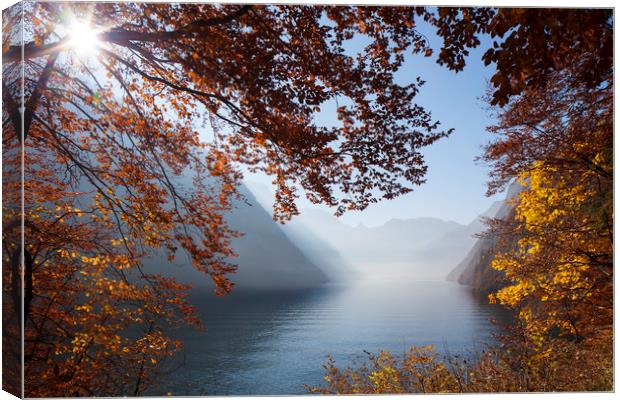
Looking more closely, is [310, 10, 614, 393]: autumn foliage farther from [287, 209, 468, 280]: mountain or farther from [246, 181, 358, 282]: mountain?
[246, 181, 358, 282]: mountain

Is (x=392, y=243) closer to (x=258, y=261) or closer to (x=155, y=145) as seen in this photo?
(x=258, y=261)

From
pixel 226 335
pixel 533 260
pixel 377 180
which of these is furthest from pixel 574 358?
pixel 226 335

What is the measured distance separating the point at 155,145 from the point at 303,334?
278 centimetres

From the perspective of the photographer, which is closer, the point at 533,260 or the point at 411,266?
the point at 533,260

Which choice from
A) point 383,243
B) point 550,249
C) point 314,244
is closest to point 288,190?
point 314,244

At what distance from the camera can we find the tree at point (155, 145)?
4.71 meters

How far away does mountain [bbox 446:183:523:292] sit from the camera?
5.69 m

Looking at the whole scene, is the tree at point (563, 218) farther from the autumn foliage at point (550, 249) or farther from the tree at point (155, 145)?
the tree at point (155, 145)

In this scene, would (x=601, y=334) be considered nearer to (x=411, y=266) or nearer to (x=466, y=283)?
(x=466, y=283)

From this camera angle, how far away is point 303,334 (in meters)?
5.42

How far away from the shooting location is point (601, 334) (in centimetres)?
545

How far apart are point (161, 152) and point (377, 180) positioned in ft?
8.09

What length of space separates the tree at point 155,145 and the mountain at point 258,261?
131 millimetres

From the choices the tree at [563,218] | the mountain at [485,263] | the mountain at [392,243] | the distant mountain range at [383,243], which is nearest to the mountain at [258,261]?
the distant mountain range at [383,243]
